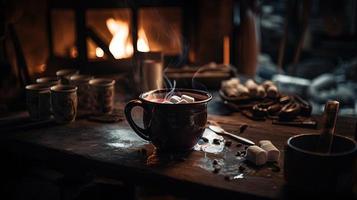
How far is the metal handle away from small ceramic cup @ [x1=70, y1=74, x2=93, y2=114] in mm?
472

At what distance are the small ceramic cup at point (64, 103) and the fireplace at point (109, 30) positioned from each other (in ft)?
4.04

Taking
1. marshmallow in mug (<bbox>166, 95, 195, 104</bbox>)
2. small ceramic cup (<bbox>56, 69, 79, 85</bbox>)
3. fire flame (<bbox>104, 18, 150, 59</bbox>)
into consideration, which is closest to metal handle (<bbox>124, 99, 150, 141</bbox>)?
marshmallow in mug (<bbox>166, 95, 195, 104</bbox>)

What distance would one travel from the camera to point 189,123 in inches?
53.7

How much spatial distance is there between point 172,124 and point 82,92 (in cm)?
63

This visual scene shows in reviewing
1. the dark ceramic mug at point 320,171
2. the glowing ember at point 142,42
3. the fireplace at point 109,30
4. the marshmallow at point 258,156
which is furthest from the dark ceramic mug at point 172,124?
the glowing ember at point 142,42

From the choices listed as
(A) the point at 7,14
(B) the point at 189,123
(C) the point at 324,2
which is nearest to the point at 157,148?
(B) the point at 189,123

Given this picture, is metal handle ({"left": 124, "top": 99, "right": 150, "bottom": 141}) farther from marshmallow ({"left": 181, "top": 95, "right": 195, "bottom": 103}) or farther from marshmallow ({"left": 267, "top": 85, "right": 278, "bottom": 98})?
marshmallow ({"left": 267, "top": 85, "right": 278, "bottom": 98})

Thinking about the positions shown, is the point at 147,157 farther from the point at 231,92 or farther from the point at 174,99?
the point at 231,92

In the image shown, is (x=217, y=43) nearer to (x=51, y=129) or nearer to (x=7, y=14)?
(x=7, y=14)

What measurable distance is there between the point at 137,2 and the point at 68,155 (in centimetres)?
199

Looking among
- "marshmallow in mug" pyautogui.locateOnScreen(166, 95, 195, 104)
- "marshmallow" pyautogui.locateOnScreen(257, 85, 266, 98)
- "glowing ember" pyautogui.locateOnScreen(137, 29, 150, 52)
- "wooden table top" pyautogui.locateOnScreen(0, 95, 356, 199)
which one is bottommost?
"wooden table top" pyautogui.locateOnScreen(0, 95, 356, 199)

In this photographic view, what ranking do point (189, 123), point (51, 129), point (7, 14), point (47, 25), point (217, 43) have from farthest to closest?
point (217, 43)
point (47, 25)
point (7, 14)
point (51, 129)
point (189, 123)

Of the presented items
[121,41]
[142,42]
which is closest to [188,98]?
[142,42]

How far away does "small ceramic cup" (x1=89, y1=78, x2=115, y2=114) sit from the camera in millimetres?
1800
